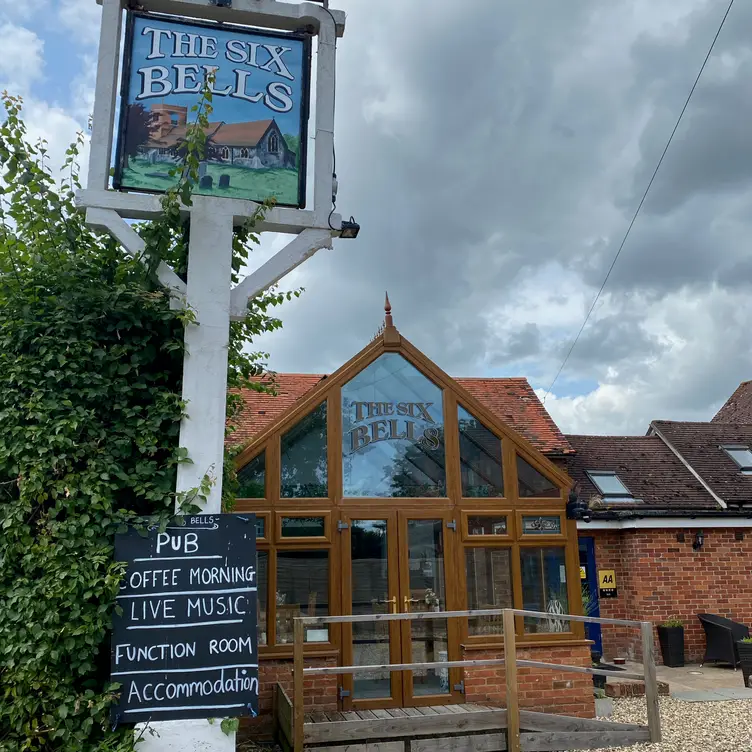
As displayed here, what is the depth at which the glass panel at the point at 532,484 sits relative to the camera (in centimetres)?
780

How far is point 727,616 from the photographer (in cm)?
1239

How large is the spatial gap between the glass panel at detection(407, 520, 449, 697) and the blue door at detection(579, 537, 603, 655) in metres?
5.73

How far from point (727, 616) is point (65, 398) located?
461 inches

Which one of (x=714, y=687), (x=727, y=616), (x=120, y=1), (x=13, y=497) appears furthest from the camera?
(x=727, y=616)

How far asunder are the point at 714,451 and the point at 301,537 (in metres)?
10.6

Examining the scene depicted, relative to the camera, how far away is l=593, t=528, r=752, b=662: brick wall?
12.2m

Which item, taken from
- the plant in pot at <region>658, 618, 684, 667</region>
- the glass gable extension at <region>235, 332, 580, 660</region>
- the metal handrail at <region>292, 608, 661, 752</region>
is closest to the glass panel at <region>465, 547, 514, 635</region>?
the glass gable extension at <region>235, 332, 580, 660</region>

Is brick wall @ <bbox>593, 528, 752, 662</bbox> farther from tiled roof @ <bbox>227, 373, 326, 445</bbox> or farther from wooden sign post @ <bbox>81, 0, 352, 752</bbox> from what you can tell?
wooden sign post @ <bbox>81, 0, 352, 752</bbox>

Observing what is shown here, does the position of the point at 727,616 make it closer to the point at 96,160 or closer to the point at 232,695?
the point at 232,695

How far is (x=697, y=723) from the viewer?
7.74m

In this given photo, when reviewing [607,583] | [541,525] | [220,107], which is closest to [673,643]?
[607,583]

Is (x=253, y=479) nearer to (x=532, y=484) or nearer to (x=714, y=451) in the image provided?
(x=532, y=484)

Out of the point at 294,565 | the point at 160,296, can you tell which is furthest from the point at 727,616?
the point at 160,296

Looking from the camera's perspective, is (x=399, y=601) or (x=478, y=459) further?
(x=478, y=459)
